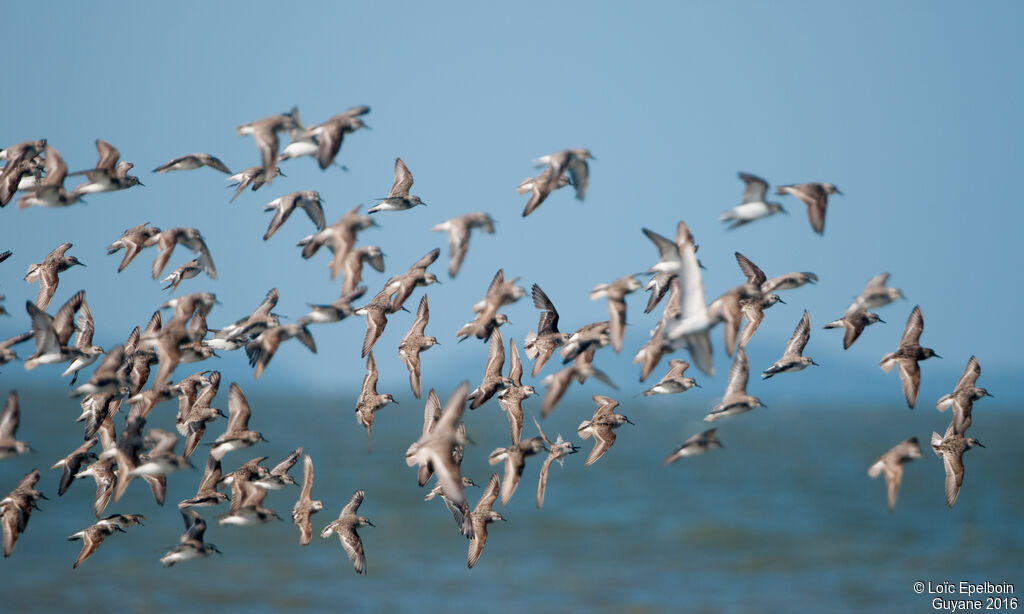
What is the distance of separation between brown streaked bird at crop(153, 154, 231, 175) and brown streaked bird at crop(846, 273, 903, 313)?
7.49 meters

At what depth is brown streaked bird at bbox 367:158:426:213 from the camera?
13219mm

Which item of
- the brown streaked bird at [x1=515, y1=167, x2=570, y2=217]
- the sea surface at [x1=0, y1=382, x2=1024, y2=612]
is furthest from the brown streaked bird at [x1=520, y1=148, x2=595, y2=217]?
the sea surface at [x1=0, y1=382, x2=1024, y2=612]

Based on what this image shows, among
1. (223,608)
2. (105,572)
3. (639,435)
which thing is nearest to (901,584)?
(223,608)

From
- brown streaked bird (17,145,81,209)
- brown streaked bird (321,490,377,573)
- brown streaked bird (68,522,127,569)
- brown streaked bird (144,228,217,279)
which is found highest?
brown streaked bird (17,145,81,209)

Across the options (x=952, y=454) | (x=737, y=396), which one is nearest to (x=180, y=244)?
(x=737, y=396)

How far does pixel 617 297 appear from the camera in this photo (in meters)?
10.9

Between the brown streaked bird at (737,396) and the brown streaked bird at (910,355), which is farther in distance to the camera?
the brown streaked bird at (910,355)

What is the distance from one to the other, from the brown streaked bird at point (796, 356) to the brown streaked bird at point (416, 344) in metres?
3.96

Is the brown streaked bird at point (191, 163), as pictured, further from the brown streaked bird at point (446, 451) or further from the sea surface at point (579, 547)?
the sea surface at point (579, 547)

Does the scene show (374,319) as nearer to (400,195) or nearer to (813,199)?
(400,195)

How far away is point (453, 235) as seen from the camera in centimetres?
1138

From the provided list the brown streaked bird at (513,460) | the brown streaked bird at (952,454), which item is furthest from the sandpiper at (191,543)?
the brown streaked bird at (952,454)

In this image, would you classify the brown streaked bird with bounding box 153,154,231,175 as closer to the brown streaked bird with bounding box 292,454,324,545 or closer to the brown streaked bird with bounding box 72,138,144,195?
the brown streaked bird with bounding box 72,138,144,195

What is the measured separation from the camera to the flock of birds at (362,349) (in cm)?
1050
